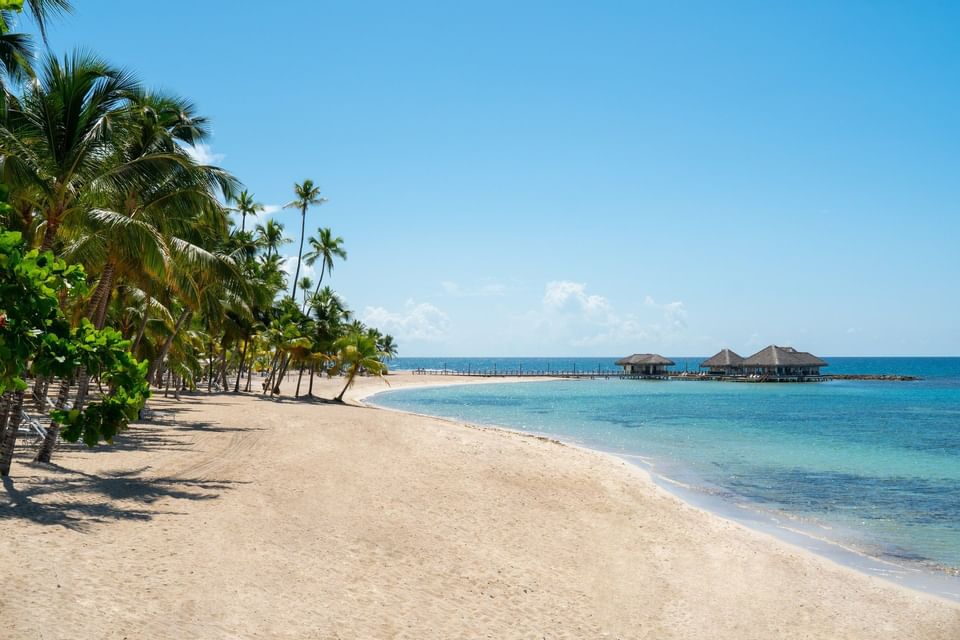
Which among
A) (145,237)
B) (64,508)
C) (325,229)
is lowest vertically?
(64,508)

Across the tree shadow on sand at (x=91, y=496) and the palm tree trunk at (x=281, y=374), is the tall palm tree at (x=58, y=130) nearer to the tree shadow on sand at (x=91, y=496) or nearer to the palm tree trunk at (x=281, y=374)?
the tree shadow on sand at (x=91, y=496)

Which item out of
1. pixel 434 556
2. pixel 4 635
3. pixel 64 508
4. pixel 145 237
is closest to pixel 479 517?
pixel 434 556

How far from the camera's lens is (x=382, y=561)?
8.25 m

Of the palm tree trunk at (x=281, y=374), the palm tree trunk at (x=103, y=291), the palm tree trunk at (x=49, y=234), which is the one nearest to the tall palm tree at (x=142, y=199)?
the palm tree trunk at (x=103, y=291)

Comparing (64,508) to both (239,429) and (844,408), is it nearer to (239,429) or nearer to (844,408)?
(239,429)

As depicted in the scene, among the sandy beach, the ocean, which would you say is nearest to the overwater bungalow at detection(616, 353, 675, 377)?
the ocean

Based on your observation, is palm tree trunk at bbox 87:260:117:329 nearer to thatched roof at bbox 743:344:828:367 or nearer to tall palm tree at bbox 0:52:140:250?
tall palm tree at bbox 0:52:140:250

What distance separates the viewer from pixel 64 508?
8766 millimetres

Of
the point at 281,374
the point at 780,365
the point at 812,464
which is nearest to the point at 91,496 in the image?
the point at 812,464

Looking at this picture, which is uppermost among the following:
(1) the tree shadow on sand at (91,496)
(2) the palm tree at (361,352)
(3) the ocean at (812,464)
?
(2) the palm tree at (361,352)

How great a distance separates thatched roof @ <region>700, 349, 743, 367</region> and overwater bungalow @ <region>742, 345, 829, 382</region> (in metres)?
3.19

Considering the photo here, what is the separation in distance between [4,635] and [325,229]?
52440 millimetres

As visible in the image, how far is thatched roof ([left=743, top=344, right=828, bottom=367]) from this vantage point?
301 ft

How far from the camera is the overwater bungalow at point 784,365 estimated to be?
92062 millimetres
